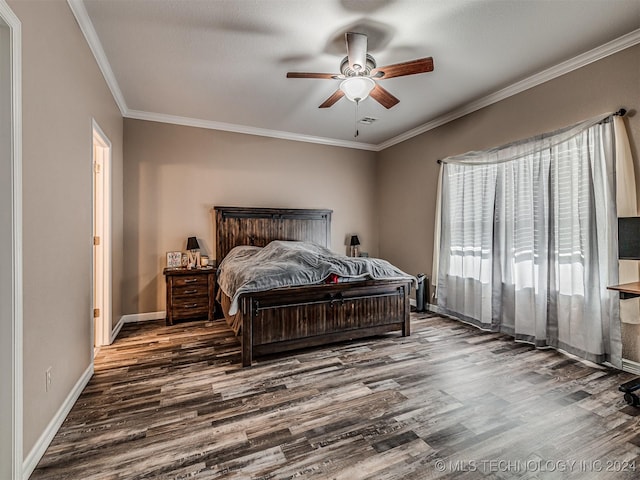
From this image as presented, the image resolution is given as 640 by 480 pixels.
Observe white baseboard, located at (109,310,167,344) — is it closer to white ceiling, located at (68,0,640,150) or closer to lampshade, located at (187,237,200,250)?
lampshade, located at (187,237,200,250)

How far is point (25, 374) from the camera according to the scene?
59.9 inches

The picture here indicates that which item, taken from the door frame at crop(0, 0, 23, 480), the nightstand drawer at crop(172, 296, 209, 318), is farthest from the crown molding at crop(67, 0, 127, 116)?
the nightstand drawer at crop(172, 296, 209, 318)

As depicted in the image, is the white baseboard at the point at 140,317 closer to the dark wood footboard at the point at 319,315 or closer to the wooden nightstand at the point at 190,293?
the wooden nightstand at the point at 190,293

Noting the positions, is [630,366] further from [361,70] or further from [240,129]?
[240,129]

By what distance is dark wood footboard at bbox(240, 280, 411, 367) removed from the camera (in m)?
2.83

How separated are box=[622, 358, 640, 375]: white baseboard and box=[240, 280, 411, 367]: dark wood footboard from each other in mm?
1846

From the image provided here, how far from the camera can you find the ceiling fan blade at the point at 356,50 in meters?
2.40

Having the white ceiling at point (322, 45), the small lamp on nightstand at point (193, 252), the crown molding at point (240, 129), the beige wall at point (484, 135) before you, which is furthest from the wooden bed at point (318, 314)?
the crown molding at point (240, 129)

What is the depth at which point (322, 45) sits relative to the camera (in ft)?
8.80

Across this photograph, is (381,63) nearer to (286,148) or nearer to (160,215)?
(286,148)

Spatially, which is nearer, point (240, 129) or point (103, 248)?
point (103, 248)

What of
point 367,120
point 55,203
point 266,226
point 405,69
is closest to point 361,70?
point 405,69

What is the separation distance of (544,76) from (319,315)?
133 inches

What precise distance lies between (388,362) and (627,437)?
1.58 metres
